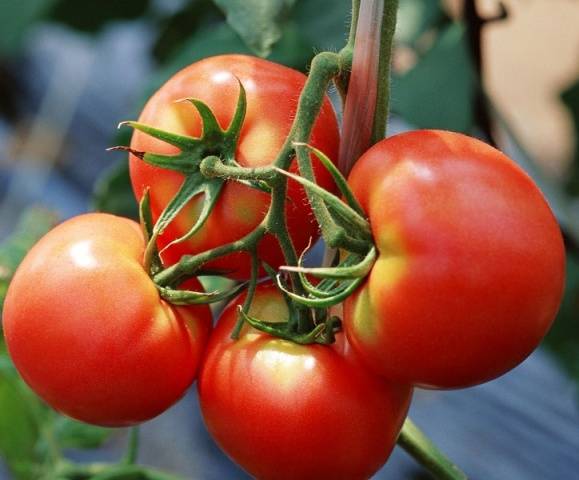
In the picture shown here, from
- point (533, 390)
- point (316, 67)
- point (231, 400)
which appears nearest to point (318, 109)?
point (316, 67)

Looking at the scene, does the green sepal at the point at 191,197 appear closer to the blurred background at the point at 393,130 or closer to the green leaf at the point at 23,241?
the blurred background at the point at 393,130

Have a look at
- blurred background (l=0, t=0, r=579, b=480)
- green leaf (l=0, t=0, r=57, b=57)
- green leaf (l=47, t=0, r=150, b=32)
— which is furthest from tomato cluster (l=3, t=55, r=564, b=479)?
green leaf (l=47, t=0, r=150, b=32)

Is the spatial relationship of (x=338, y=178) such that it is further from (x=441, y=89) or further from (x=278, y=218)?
(x=441, y=89)

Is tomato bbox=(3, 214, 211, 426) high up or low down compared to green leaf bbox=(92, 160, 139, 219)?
up

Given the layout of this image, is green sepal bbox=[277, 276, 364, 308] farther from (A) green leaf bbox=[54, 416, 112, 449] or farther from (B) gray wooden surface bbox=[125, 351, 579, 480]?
(B) gray wooden surface bbox=[125, 351, 579, 480]

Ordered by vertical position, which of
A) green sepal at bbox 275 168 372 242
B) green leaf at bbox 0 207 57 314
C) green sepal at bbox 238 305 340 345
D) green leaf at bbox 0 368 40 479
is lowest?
green leaf at bbox 0 368 40 479
